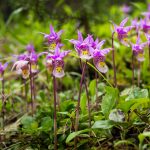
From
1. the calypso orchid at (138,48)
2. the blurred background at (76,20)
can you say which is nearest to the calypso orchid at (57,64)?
the calypso orchid at (138,48)

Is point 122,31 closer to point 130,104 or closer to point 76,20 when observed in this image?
point 130,104

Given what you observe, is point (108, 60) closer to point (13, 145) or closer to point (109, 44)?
point (109, 44)

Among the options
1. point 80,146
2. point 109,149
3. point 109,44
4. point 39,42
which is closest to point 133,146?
point 109,149

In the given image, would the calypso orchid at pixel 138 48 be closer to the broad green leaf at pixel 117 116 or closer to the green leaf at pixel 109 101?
the green leaf at pixel 109 101

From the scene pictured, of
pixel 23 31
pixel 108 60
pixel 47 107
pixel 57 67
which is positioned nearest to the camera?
pixel 57 67

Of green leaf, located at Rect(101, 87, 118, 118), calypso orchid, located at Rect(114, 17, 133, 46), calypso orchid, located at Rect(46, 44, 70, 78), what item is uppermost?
calypso orchid, located at Rect(114, 17, 133, 46)

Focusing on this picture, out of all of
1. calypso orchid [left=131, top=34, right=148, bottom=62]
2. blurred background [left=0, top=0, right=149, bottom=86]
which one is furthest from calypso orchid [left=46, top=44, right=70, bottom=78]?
blurred background [left=0, top=0, right=149, bottom=86]

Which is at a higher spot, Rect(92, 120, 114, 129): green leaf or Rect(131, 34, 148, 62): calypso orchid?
Rect(131, 34, 148, 62): calypso orchid

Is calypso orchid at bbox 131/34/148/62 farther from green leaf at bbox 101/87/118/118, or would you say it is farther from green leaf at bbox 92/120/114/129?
green leaf at bbox 92/120/114/129
